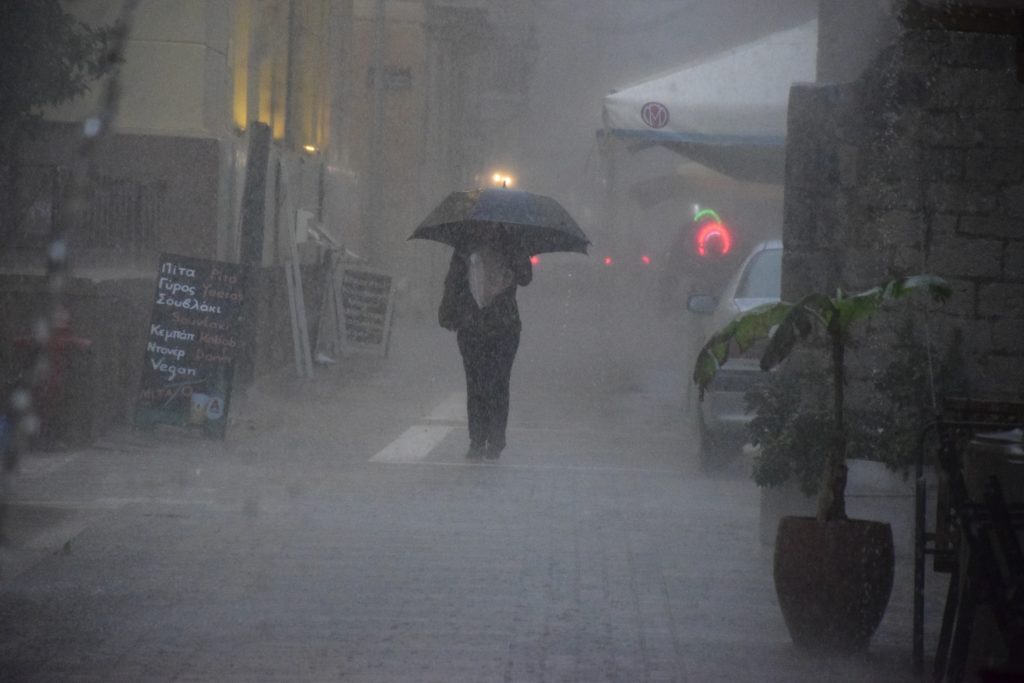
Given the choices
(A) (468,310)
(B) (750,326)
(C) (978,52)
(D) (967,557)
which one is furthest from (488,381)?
(D) (967,557)

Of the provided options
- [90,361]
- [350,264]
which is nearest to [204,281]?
[90,361]

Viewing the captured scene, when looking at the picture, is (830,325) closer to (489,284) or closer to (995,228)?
(995,228)

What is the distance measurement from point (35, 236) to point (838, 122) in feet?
24.4

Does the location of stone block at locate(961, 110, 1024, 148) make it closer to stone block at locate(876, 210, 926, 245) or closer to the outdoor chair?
stone block at locate(876, 210, 926, 245)

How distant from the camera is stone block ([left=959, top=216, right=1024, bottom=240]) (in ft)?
24.8

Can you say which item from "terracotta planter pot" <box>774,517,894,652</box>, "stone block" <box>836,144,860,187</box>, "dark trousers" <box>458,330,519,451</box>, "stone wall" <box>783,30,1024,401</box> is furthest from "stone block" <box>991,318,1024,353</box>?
"dark trousers" <box>458,330,519,451</box>

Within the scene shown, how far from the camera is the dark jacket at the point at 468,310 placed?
11258 millimetres

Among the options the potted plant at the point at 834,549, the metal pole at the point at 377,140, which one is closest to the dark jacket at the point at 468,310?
the potted plant at the point at 834,549

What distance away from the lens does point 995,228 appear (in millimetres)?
7582

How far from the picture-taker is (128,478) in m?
10.0

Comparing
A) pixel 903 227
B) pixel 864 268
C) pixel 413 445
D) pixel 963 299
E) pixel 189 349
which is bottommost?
pixel 413 445

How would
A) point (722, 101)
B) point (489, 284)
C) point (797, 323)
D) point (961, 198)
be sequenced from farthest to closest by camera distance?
point (722, 101), point (489, 284), point (961, 198), point (797, 323)

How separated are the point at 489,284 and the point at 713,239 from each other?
17080 millimetres

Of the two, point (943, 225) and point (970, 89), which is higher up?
point (970, 89)
